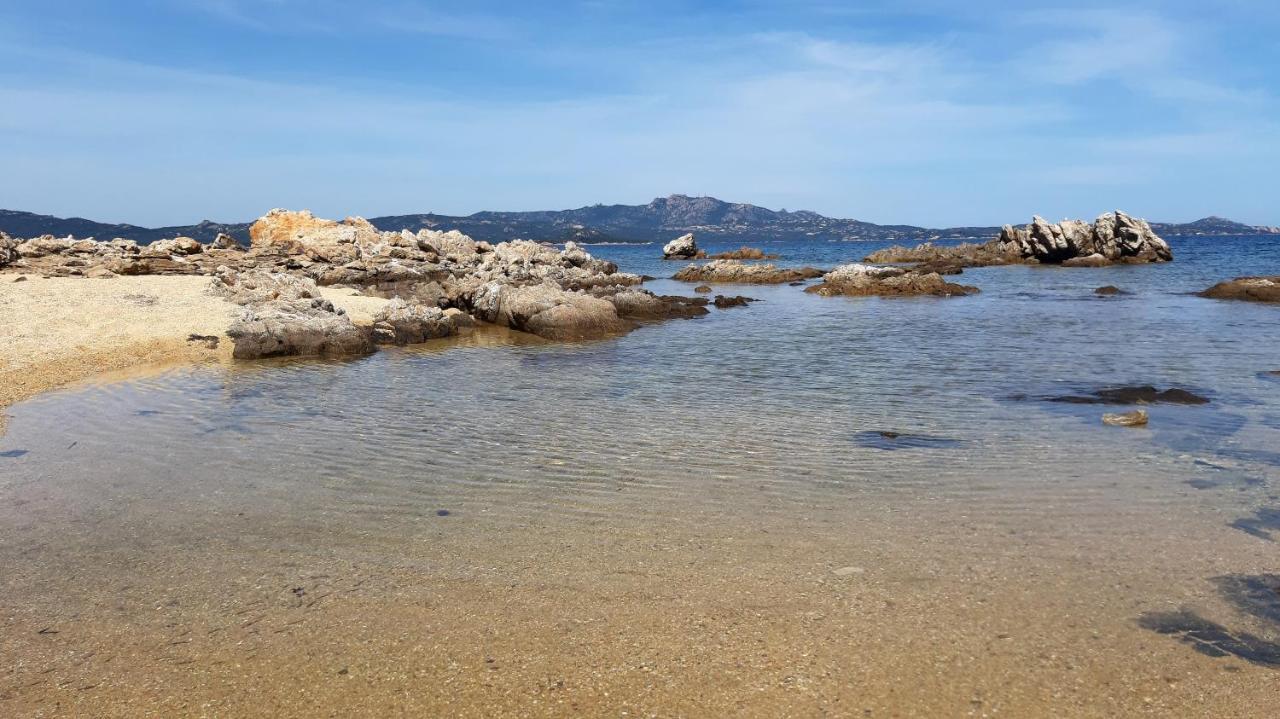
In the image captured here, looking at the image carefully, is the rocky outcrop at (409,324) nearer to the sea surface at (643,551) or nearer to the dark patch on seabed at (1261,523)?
the sea surface at (643,551)

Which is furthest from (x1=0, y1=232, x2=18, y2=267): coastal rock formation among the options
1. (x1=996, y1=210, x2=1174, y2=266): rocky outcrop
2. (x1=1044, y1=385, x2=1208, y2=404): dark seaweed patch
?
(x1=996, y1=210, x2=1174, y2=266): rocky outcrop

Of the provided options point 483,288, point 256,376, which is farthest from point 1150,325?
point 256,376

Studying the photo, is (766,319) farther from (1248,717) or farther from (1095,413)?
(1248,717)

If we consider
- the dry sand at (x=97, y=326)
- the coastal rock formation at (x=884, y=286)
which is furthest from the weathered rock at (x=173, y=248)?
the coastal rock formation at (x=884, y=286)

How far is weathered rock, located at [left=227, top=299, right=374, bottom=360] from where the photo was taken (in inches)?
773

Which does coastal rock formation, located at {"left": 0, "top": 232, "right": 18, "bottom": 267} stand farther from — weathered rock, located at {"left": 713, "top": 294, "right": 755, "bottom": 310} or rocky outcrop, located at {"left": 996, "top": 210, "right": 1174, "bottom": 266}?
rocky outcrop, located at {"left": 996, "top": 210, "right": 1174, "bottom": 266}

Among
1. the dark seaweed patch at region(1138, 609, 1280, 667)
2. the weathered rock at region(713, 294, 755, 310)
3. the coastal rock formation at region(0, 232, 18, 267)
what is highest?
the coastal rock formation at region(0, 232, 18, 267)

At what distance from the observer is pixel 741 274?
182 ft

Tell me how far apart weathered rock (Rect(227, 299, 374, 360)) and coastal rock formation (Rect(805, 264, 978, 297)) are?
88.2ft

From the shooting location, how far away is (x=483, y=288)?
2925 cm

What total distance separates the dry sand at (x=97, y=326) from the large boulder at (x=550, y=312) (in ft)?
13.6

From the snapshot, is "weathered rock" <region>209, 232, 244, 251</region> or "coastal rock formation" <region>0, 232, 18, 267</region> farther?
"weathered rock" <region>209, 232, 244, 251</region>

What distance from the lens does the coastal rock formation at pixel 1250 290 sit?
3284 cm

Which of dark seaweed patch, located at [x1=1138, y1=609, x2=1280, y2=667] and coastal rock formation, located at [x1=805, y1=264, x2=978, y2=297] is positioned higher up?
coastal rock formation, located at [x1=805, y1=264, x2=978, y2=297]
